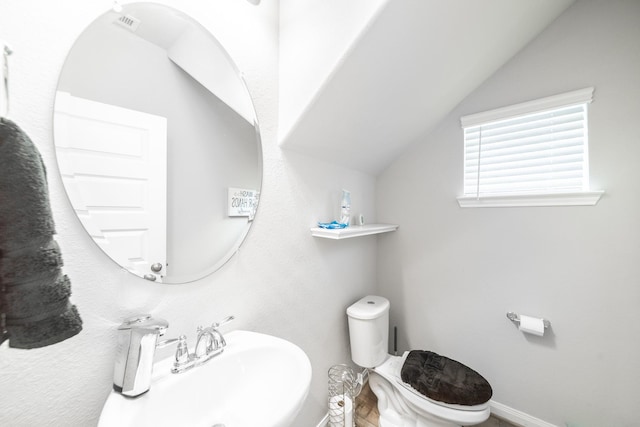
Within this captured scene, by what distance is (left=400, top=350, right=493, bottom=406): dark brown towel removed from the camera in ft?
3.82

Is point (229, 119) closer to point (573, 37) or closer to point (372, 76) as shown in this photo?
point (372, 76)

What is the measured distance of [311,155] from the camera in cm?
130

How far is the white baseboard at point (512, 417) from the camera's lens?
139 cm

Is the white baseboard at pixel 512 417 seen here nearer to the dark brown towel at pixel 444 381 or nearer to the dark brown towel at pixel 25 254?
the dark brown towel at pixel 444 381

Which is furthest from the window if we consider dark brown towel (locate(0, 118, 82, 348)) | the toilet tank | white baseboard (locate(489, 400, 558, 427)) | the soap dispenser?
dark brown towel (locate(0, 118, 82, 348))

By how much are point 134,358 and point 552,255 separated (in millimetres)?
1933

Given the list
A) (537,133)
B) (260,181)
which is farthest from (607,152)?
(260,181)

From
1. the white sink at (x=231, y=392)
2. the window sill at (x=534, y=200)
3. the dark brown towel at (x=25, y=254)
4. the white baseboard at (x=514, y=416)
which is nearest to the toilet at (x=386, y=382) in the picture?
the white baseboard at (x=514, y=416)

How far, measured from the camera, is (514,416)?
4.74 feet

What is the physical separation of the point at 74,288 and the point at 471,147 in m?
1.99

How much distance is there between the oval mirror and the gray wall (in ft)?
4.49

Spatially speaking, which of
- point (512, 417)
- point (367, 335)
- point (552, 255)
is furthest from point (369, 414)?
point (552, 255)

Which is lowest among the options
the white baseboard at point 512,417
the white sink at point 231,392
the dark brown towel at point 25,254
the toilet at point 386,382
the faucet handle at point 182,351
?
the white baseboard at point 512,417

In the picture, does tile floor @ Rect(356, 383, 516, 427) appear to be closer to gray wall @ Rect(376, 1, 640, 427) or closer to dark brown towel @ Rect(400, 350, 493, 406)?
gray wall @ Rect(376, 1, 640, 427)
